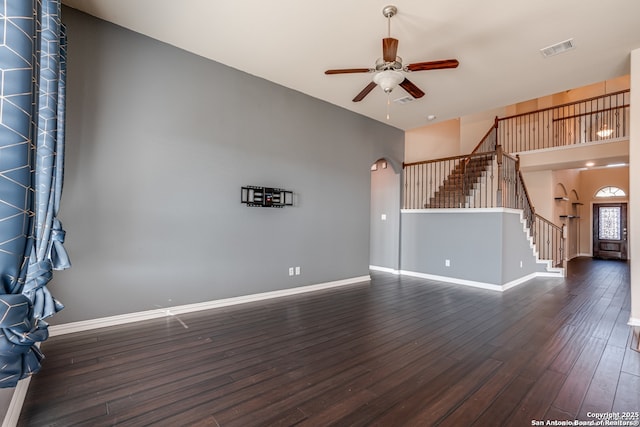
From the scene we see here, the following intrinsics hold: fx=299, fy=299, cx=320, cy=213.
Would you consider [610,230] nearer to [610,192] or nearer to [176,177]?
[610,192]

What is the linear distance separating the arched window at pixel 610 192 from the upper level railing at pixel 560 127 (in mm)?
4118

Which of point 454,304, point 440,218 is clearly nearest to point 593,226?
point 440,218

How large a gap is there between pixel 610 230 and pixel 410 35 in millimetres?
12966

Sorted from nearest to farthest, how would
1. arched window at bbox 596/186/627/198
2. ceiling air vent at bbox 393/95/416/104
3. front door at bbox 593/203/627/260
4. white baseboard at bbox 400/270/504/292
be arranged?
ceiling air vent at bbox 393/95/416/104 → white baseboard at bbox 400/270/504/292 → front door at bbox 593/203/627/260 → arched window at bbox 596/186/627/198

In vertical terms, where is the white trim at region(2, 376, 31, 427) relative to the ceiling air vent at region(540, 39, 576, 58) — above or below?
below

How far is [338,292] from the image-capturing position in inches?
204

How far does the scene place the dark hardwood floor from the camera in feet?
6.41

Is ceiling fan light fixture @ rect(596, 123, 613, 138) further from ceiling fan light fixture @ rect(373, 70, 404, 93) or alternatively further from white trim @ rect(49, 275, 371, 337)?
white trim @ rect(49, 275, 371, 337)

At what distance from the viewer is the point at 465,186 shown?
7176 mm

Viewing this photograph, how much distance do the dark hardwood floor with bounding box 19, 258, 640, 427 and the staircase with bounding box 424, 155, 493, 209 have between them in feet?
10.9

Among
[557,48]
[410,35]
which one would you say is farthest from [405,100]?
[557,48]

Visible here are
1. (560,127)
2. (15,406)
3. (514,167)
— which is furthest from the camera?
(560,127)

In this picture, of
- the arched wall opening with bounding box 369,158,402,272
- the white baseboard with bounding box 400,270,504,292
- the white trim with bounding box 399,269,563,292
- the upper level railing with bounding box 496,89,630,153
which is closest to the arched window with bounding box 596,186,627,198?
the upper level railing with bounding box 496,89,630,153

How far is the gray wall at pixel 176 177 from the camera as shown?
10.8 feet
